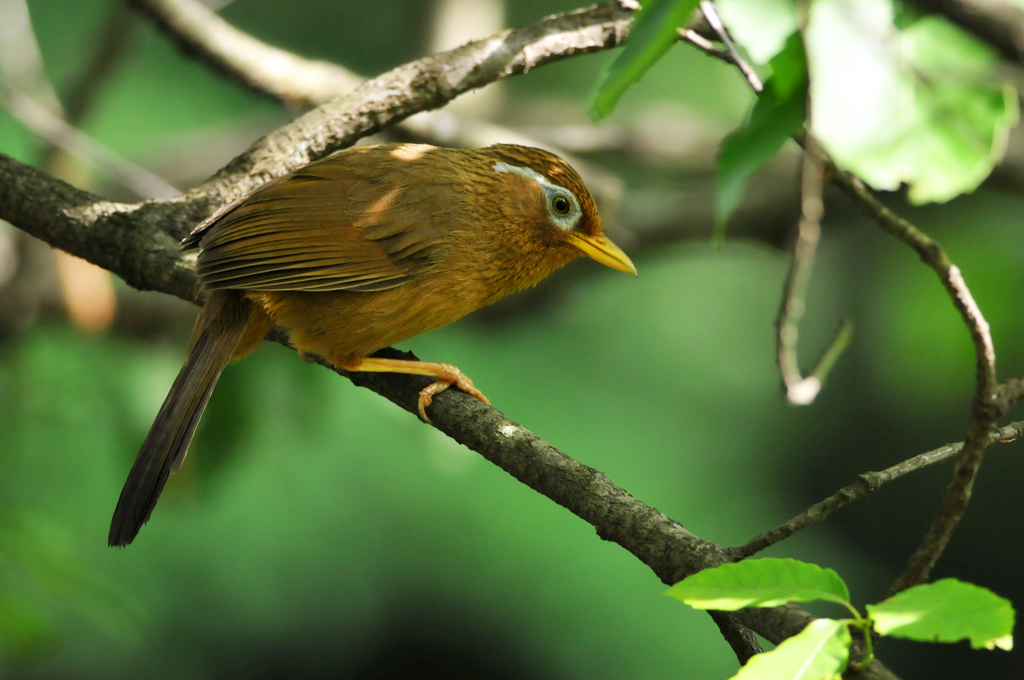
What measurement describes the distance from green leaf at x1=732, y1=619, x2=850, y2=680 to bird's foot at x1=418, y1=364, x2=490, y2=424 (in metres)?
1.42

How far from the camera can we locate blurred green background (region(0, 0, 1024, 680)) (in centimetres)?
532

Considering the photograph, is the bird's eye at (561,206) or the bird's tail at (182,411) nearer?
the bird's tail at (182,411)

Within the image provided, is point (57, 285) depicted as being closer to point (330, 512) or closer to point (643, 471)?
point (330, 512)

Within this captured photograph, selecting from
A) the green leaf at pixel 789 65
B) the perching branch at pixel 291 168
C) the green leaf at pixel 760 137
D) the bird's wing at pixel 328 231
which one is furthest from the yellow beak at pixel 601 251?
the green leaf at pixel 789 65

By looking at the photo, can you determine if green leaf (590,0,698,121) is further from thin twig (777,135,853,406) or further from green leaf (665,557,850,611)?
green leaf (665,557,850,611)

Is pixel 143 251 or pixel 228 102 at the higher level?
pixel 228 102

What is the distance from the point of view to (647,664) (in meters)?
6.15

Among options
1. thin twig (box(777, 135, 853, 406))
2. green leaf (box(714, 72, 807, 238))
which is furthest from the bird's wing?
green leaf (box(714, 72, 807, 238))

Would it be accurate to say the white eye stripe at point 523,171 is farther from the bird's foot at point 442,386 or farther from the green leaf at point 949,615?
the green leaf at point 949,615

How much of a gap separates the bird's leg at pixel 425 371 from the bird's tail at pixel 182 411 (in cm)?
40

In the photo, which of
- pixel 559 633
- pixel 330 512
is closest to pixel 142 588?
pixel 330 512

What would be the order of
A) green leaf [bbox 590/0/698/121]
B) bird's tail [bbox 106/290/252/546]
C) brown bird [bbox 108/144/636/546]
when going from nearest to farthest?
1. green leaf [bbox 590/0/698/121]
2. bird's tail [bbox 106/290/252/546]
3. brown bird [bbox 108/144/636/546]

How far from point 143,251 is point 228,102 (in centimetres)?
495

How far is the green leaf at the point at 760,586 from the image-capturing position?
1152mm
